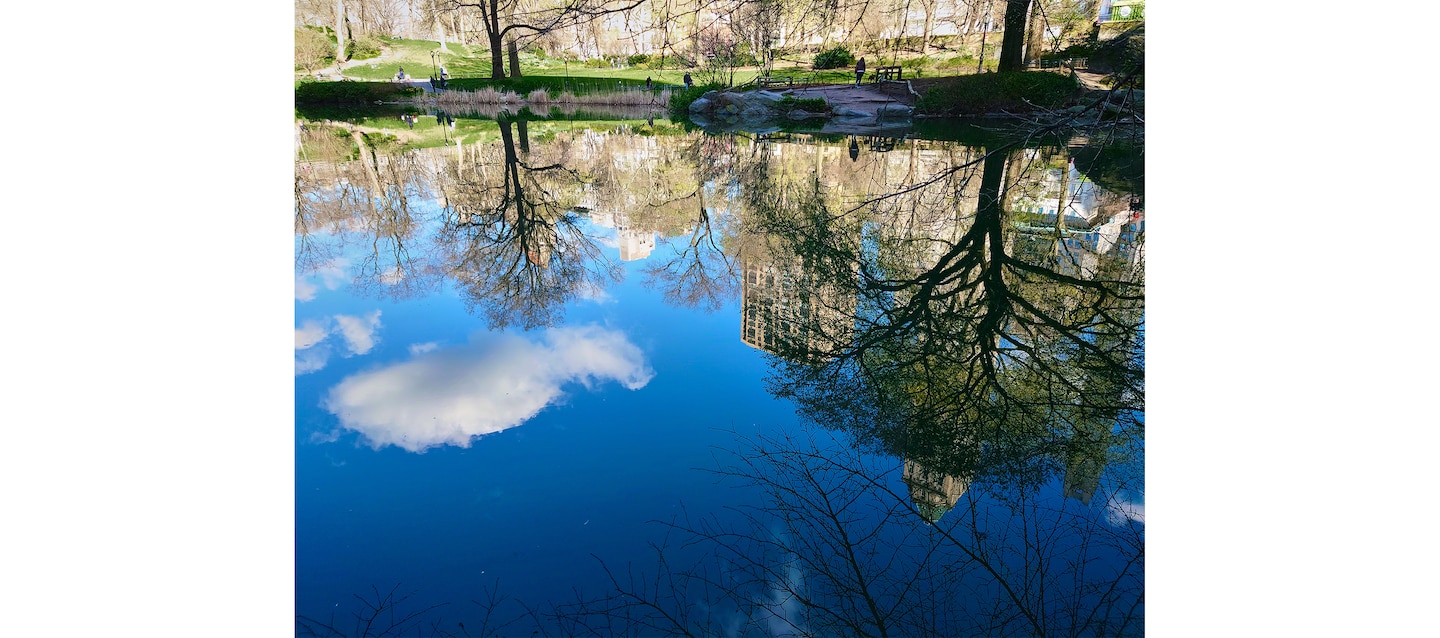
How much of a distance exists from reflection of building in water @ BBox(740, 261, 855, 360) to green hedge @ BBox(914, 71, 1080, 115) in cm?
1364

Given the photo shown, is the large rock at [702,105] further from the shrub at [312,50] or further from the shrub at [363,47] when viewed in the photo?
the shrub at [363,47]

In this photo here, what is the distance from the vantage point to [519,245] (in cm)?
703

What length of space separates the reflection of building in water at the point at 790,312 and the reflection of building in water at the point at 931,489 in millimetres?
1382

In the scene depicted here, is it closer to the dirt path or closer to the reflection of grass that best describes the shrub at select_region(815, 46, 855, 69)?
the dirt path

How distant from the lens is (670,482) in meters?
3.12

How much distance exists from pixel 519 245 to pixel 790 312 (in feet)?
11.0

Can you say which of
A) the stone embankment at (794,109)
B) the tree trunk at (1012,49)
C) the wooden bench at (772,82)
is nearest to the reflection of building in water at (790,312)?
the stone embankment at (794,109)

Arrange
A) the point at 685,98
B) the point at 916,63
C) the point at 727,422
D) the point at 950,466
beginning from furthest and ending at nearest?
the point at 916,63
the point at 685,98
the point at 727,422
the point at 950,466

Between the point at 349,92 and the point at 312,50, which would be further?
the point at 312,50

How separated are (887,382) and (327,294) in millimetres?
4492

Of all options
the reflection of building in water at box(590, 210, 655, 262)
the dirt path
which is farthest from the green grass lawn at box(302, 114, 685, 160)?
the reflection of building in water at box(590, 210, 655, 262)

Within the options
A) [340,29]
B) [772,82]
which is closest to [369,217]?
[772,82]

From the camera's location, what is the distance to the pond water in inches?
99.0

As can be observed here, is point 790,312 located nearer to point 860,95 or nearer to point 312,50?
point 860,95
